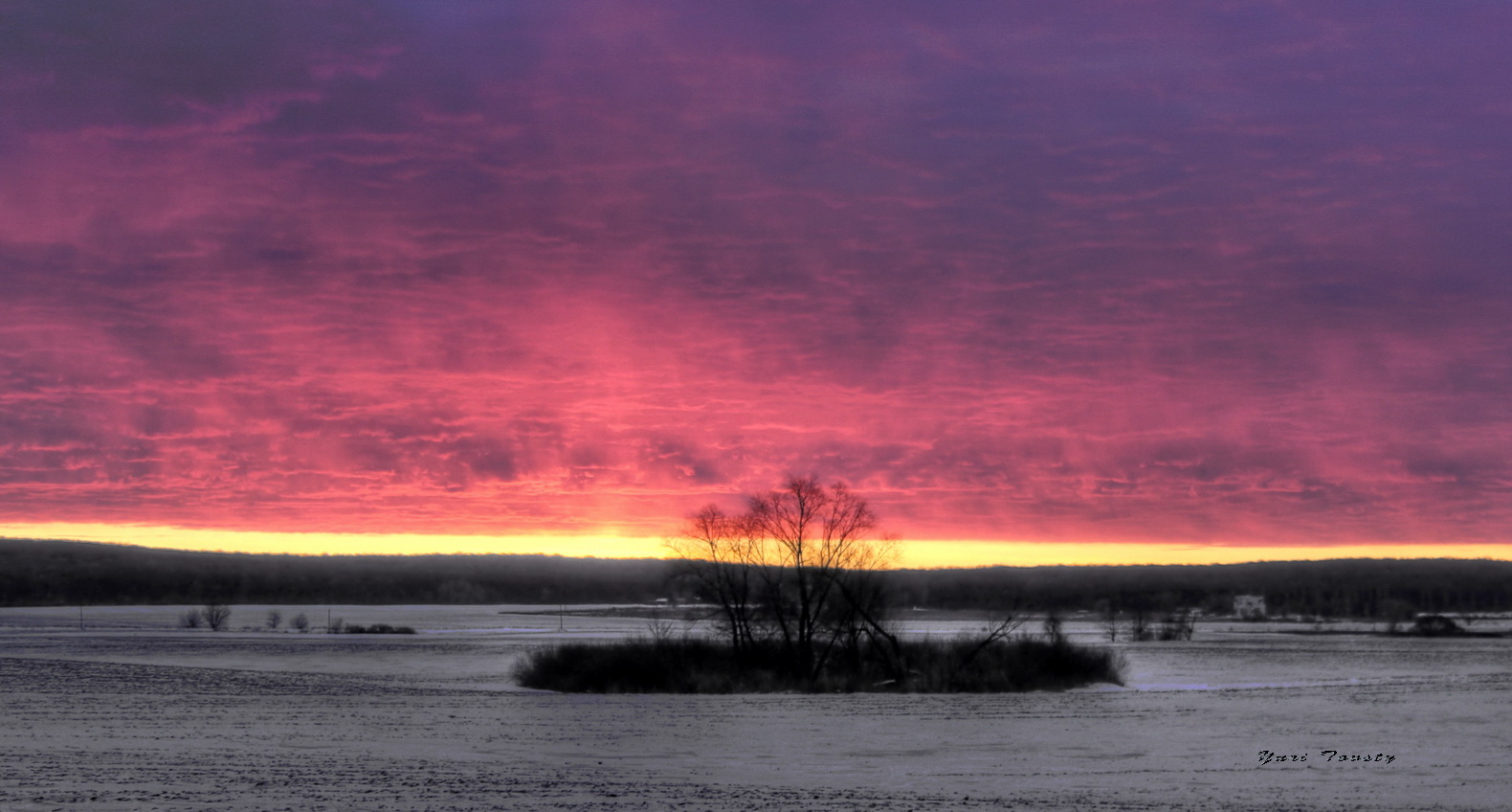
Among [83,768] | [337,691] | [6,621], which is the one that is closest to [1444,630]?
[337,691]

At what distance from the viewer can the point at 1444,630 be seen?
103250 mm

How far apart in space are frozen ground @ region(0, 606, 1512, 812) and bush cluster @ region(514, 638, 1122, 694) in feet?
8.33

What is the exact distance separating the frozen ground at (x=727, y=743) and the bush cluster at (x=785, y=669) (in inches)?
99.9

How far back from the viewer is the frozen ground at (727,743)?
19.7 meters

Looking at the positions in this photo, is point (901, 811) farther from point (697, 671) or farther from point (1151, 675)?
point (1151, 675)

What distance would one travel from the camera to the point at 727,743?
28.4 metres

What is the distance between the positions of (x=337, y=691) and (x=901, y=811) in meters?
30.0

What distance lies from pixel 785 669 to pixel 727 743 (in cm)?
2205

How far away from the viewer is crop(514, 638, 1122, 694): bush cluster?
47.8 metres
